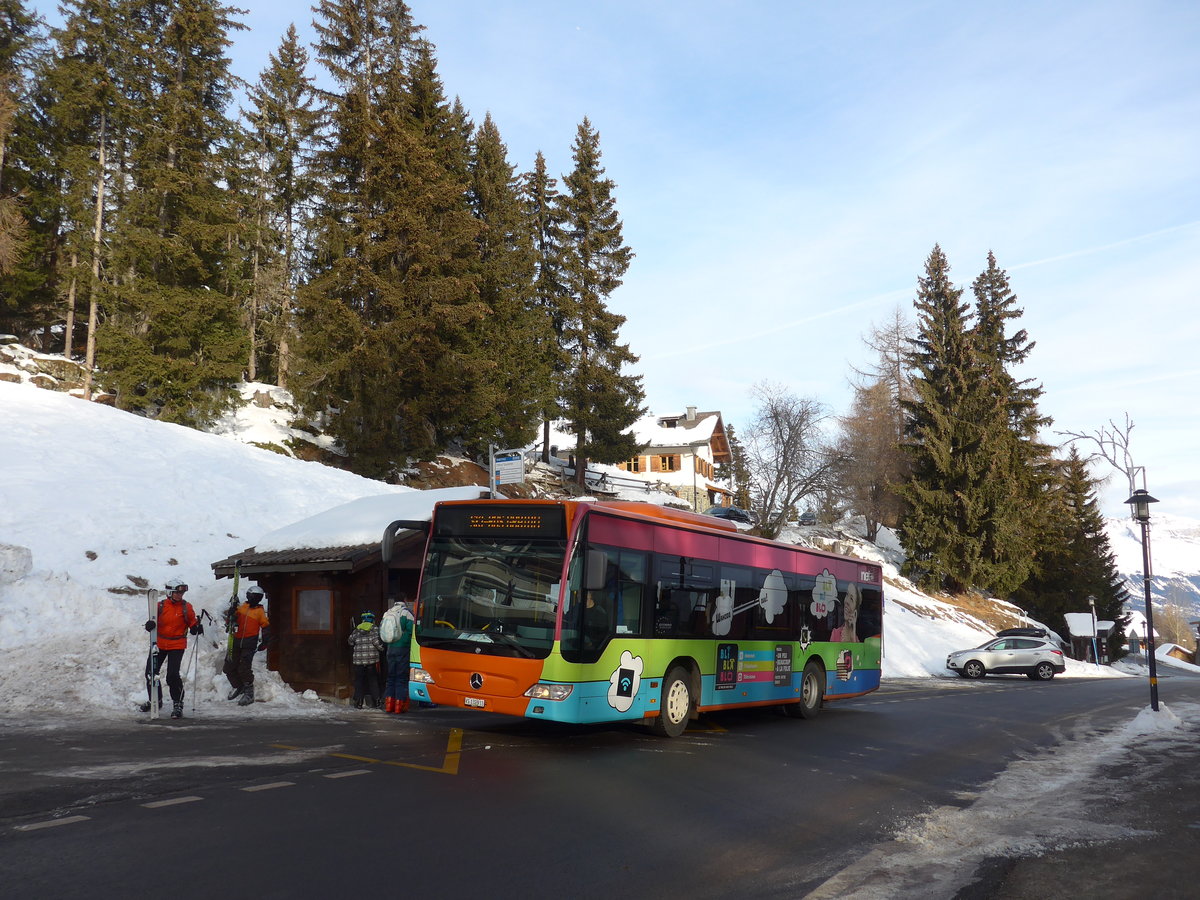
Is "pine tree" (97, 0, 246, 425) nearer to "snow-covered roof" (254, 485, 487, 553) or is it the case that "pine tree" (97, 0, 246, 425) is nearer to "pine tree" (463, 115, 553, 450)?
"pine tree" (463, 115, 553, 450)

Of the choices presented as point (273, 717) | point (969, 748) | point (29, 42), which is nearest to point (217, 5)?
point (29, 42)

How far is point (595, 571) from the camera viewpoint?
1086cm

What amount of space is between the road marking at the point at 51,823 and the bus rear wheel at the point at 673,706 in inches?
293

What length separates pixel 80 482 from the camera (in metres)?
22.8

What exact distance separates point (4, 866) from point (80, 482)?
19.9 metres

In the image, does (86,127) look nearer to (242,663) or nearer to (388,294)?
(388,294)

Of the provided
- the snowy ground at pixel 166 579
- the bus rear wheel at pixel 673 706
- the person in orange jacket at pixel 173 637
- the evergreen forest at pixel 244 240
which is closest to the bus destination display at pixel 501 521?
the bus rear wheel at pixel 673 706

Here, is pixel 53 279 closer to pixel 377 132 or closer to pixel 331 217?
pixel 331 217

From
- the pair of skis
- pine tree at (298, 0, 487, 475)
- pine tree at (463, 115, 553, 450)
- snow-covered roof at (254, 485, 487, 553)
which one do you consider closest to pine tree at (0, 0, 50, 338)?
pine tree at (298, 0, 487, 475)

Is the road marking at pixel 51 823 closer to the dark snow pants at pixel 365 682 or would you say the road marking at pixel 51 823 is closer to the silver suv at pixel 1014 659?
the dark snow pants at pixel 365 682

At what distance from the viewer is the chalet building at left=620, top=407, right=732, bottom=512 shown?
82.8 m

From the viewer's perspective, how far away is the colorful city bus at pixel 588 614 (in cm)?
1077

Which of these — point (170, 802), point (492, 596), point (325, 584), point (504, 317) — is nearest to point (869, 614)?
point (492, 596)

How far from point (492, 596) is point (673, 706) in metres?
3.37
